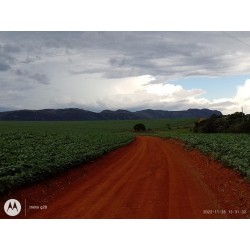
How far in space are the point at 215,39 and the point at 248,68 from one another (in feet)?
3.83

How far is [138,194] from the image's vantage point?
12086mm

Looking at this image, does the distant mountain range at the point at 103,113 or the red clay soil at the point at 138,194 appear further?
the distant mountain range at the point at 103,113

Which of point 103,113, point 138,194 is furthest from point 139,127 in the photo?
point 138,194

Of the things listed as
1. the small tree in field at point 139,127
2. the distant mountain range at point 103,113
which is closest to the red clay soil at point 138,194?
the distant mountain range at point 103,113

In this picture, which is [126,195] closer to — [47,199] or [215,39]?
[47,199]

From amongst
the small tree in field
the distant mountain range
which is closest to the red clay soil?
the distant mountain range

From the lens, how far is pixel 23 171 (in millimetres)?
13562

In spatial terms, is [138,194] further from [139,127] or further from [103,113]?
[139,127]

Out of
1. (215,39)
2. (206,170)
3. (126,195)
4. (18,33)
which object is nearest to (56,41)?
(18,33)

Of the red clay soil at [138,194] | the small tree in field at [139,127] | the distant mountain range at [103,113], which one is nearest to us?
the red clay soil at [138,194]

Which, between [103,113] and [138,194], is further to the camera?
[103,113]

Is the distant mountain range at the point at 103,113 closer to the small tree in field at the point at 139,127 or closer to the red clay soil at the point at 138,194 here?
the red clay soil at the point at 138,194

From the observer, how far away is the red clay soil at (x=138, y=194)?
9883 mm

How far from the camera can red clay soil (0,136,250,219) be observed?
9.88 meters
